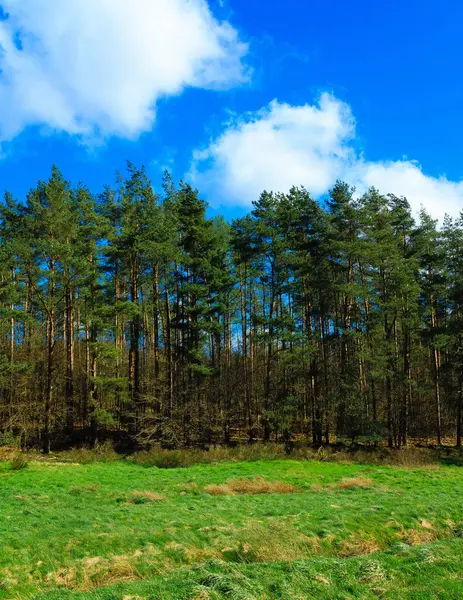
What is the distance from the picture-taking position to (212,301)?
29.8 meters

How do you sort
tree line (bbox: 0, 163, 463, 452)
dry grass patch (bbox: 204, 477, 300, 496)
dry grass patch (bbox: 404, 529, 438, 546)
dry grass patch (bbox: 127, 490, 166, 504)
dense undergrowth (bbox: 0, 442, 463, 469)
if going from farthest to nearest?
tree line (bbox: 0, 163, 463, 452) < dense undergrowth (bbox: 0, 442, 463, 469) < dry grass patch (bbox: 204, 477, 300, 496) < dry grass patch (bbox: 127, 490, 166, 504) < dry grass patch (bbox: 404, 529, 438, 546)

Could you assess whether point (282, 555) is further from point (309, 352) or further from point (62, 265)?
point (62, 265)

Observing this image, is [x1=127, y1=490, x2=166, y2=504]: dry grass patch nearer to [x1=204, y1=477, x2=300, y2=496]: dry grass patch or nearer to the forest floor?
the forest floor

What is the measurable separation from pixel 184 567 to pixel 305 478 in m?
11.9

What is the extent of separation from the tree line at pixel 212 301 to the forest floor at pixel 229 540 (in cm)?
1149

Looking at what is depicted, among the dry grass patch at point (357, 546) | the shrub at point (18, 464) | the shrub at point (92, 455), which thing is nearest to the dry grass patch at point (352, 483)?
the dry grass patch at point (357, 546)

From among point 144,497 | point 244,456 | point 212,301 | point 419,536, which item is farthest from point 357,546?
point 212,301

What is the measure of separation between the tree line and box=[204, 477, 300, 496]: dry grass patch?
1032 centimetres

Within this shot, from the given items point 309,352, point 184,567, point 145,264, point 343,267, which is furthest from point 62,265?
point 184,567

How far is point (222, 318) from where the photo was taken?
40.2m

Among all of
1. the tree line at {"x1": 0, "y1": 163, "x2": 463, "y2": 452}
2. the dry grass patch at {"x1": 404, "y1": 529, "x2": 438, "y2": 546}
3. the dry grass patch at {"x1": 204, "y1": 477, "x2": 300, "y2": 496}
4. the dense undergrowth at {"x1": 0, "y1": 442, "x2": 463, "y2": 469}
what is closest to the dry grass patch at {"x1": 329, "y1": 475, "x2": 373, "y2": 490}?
the dry grass patch at {"x1": 204, "y1": 477, "x2": 300, "y2": 496}

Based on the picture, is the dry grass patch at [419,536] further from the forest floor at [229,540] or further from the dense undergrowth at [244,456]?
the dense undergrowth at [244,456]

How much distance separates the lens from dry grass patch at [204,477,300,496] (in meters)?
15.7

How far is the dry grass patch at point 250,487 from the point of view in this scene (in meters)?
15.7
